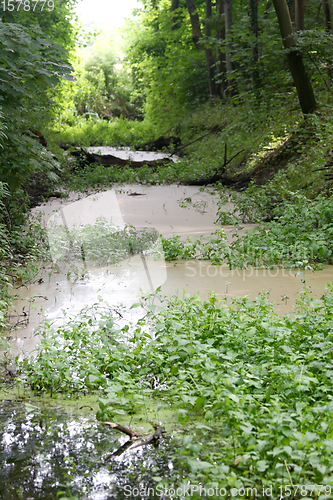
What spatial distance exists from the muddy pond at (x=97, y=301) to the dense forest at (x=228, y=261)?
15cm

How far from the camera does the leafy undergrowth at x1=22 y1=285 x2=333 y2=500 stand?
2105 mm

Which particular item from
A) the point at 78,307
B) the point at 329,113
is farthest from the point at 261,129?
the point at 78,307

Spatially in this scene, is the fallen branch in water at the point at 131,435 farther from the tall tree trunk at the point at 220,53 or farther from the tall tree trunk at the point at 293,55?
the tall tree trunk at the point at 220,53

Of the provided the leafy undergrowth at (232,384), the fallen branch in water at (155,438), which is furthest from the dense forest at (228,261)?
the fallen branch in water at (155,438)

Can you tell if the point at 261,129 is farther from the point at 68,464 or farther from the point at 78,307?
the point at 68,464

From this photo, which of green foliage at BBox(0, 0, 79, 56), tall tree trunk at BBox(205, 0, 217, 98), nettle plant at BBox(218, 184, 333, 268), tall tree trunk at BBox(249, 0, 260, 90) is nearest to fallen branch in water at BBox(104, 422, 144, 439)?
nettle plant at BBox(218, 184, 333, 268)

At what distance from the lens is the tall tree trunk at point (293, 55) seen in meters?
9.52

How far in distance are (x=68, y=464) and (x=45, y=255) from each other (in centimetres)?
462

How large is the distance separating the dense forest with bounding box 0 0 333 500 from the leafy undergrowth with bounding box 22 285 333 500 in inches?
0.5

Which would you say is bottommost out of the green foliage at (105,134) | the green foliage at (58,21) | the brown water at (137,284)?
the brown water at (137,284)

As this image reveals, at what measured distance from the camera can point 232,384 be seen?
2570 millimetres

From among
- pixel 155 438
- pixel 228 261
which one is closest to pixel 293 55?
pixel 228 261

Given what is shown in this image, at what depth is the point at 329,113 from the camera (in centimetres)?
977

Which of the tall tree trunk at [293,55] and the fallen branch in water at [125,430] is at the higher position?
the tall tree trunk at [293,55]
